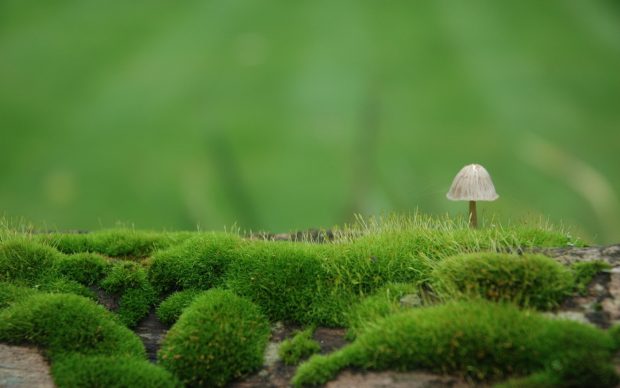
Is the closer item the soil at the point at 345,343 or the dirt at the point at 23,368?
the soil at the point at 345,343

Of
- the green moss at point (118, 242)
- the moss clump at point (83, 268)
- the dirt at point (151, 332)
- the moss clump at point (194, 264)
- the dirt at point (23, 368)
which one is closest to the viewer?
the dirt at point (23, 368)

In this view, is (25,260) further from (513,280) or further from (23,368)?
(513,280)

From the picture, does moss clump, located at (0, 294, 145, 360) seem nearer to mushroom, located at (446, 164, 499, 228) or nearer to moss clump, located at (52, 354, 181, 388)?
A: moss clump, located at (52, 354, 181, 388)

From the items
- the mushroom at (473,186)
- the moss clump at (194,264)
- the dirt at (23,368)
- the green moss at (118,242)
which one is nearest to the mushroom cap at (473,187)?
the mushroom at (473,186)

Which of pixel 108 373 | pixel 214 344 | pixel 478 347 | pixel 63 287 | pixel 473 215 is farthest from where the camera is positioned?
pixel 473 215

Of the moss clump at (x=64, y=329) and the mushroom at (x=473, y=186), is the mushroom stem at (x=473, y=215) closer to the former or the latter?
the mushroom at (x=473, y=186)

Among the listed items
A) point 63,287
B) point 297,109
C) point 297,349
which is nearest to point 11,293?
point 63,287

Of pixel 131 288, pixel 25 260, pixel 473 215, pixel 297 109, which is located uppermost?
pixel 297 109
